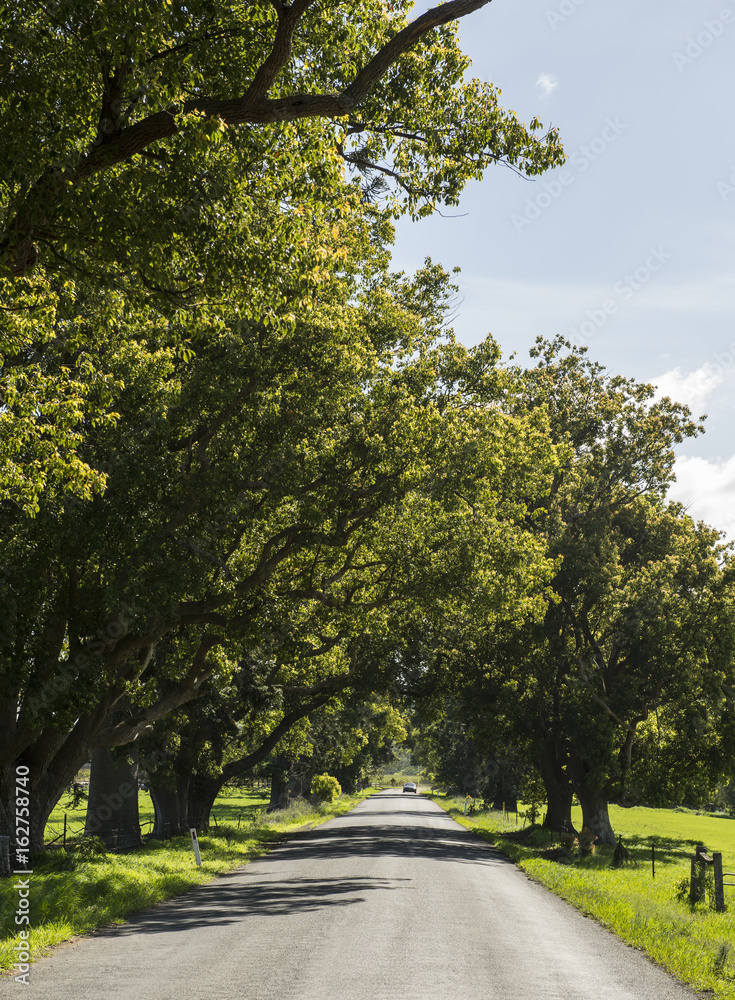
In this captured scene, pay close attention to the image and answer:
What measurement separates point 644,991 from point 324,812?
42.8 m

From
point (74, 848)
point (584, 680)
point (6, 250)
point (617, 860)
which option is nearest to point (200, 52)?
point (6, 250)

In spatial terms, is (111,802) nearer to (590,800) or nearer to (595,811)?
(590,800)

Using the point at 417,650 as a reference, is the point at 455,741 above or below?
below

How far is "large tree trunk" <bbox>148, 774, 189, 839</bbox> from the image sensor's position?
27864 mm

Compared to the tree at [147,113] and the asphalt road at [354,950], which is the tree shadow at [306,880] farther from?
the tree at [147,113]

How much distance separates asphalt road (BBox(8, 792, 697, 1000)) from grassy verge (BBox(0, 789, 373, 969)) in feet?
1.37

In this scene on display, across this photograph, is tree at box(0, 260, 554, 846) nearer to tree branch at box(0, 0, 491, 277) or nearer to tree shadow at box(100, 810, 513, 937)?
tree shadow at box(100, 810, 513, 937)

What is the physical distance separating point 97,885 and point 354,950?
610 centimetres

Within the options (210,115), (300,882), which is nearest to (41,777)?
(300,882)

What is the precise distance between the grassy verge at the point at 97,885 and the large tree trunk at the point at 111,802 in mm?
991

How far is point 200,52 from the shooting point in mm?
7312

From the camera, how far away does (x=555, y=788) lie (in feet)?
113

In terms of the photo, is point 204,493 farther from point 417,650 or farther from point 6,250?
point 417,650

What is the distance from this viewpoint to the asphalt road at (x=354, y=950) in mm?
7961
